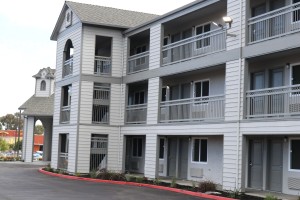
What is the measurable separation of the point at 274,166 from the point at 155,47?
30.3 ft

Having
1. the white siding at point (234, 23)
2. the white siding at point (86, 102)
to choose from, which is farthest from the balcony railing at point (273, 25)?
the white siding at point (86, 102)

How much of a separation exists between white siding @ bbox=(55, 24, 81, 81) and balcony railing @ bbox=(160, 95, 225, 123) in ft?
20.6

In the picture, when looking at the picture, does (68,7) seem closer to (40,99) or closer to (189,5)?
(189,5)

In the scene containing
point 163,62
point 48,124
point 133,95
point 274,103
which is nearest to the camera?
point 274,103

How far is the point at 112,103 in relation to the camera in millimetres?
28188

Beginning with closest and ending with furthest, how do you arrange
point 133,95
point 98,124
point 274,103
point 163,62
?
point 274,103, point 163,62, point 98,124, point 133,95

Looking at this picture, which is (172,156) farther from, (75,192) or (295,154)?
(295,154)

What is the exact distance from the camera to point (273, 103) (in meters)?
18.0

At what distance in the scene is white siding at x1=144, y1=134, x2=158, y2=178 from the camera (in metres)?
24.3

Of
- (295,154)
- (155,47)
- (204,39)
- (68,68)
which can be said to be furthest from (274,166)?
(68,68)

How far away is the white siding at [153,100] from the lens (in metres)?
24.7

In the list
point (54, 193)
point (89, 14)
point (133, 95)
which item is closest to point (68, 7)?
point (89, 14)

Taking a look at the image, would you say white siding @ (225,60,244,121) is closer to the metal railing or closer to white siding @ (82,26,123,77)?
white siding @ (82,26,123,77)

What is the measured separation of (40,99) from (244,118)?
3031cm
